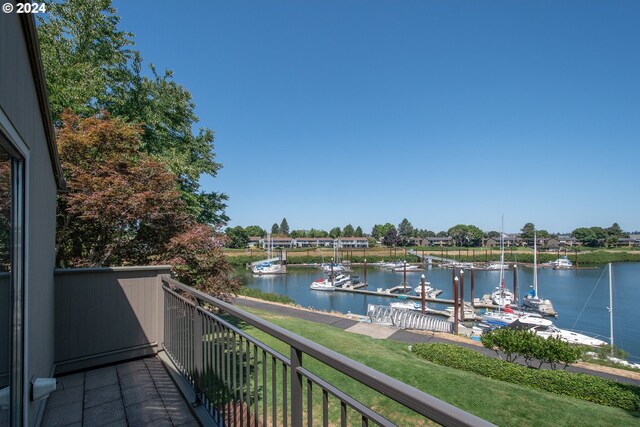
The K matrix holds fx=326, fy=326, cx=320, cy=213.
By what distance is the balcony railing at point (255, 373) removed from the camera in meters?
0.95

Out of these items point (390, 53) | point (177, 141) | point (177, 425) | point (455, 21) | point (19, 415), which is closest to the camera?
point (19, 415)

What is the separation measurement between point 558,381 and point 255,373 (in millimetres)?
8938

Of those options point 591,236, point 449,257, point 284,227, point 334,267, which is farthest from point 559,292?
point 284,227

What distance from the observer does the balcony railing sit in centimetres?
95

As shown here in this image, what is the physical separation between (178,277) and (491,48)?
1413cm

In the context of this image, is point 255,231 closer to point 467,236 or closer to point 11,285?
point 467,236

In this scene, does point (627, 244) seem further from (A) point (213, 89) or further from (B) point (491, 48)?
(A) point (213, 89)

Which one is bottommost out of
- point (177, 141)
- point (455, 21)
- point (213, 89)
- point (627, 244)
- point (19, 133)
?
point (627, 244)

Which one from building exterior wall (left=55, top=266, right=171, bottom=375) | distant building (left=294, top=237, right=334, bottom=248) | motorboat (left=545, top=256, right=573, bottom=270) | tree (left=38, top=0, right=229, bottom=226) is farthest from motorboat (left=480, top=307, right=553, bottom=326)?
distant building (left=294, top=237, right=334, bottom=248)

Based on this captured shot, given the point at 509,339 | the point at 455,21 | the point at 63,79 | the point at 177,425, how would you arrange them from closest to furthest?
the point at 177,425 < the point at 63,79 < the point at 509,339 < the point at 455,21

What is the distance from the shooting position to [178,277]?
21.9 ft

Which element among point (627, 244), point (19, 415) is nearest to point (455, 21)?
point (19, 415)

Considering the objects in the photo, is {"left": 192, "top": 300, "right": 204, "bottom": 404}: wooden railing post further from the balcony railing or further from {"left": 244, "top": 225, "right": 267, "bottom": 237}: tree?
{"left": 244, "top": 225, "right": 267, "bottom": 237}: tree

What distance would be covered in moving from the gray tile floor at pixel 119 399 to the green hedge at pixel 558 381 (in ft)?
26.3
